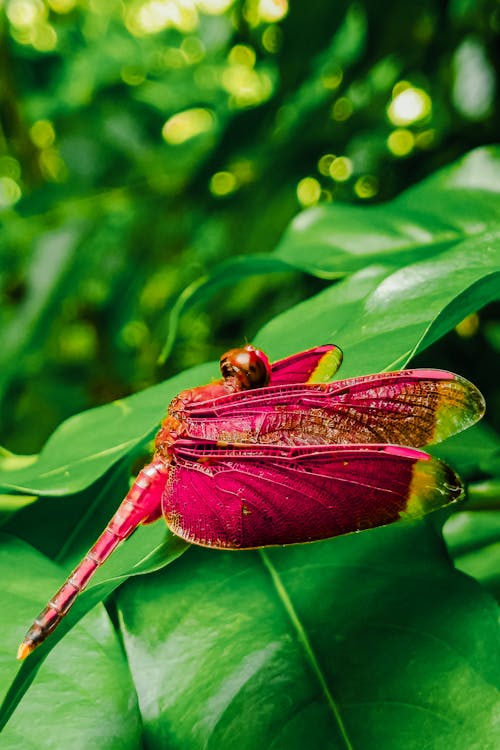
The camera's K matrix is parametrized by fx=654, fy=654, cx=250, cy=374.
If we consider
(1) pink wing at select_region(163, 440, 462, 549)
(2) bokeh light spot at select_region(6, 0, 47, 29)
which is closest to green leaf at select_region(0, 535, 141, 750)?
(1) pink wing at select_region(163, 440, 462, 549)

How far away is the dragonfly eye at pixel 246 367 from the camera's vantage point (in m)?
0.57

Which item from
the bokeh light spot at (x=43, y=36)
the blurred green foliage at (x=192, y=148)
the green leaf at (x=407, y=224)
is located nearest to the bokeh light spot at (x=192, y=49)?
the blurred green foliage at (x=192, y=148)

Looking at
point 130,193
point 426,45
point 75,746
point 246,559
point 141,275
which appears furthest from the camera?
point 141,275

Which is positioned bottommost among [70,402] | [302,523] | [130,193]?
[70,402]

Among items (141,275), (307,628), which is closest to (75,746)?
(307,628)

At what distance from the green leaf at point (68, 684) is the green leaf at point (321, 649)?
0.8 inches

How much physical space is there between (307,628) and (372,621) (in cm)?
5

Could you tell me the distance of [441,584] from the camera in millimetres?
508

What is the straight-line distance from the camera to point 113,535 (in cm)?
51

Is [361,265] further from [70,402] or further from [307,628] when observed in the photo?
[70,402]

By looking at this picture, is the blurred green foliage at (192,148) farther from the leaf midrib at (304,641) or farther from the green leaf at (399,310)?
the leaf midrib at (304,641)

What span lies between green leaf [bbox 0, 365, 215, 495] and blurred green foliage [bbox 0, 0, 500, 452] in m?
0.84

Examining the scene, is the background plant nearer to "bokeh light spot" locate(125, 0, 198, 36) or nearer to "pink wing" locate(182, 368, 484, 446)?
"pink wing" locate(182, 368, 484, 446)

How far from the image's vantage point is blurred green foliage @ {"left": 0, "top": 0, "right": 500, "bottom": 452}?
1385 mm
